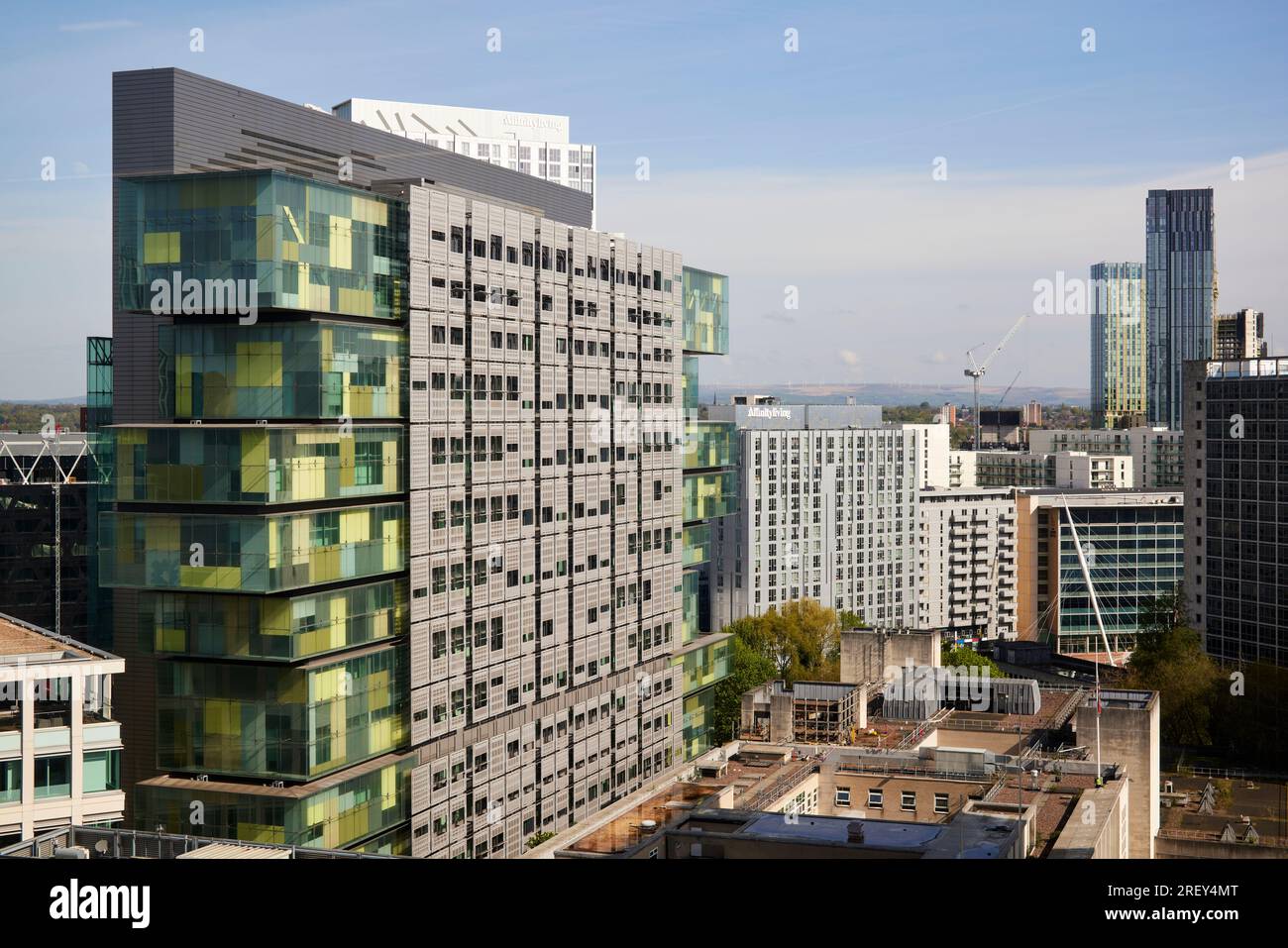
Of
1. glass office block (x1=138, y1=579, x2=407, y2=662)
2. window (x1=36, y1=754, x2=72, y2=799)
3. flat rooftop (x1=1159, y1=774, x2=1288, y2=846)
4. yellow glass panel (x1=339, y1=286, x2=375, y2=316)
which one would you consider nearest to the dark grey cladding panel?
yellow glass panel (x1=339, y1=286, x2=375, y2=316)

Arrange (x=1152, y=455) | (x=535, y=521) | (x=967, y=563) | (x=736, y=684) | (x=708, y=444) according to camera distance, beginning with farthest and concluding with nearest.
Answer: (x=1152, y=455) < (x=967, y=563) < (x=736, y=684) < (x=708, y=444) < (x=535, y=521)

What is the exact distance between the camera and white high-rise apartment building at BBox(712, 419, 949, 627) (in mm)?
119062

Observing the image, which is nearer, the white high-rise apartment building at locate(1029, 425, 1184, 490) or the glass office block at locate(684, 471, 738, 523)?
the glass office block at locate(684, 471, 738, 523)

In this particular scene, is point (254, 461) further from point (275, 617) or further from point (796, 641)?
point (796, 641)

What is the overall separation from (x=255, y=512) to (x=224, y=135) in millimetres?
15497

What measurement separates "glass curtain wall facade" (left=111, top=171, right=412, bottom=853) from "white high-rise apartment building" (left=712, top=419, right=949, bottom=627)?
81179 millimetres

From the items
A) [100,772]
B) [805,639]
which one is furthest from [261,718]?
[805,639]

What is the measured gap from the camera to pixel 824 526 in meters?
123

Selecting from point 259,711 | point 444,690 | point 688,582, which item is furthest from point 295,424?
point 688,582

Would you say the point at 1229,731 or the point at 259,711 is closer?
the point at 259,711

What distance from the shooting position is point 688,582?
2468 inches

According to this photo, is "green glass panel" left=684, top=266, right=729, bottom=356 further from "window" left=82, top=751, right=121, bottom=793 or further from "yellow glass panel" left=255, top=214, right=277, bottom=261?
"window" left=82, top=751, right=121, bottom=793
